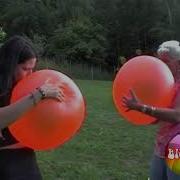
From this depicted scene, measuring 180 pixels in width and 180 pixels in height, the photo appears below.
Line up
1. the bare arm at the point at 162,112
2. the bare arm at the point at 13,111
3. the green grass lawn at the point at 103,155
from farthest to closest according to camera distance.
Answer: the green grass lawn at the point at 103,155 → the bare arm at the point at 162,112 → the bare arm at the point at 13,111

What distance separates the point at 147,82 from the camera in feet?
11.0

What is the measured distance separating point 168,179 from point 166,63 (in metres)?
0.77

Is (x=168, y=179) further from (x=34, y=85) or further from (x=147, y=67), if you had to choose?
(x=34, y=85)

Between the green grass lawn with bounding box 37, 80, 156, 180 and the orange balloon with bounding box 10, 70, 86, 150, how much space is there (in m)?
2.79

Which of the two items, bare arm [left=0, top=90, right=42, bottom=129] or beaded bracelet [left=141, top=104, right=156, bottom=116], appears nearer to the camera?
bare arm [left=0, top=90, right=42, bottom=129]

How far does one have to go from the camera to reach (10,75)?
2.72 metres

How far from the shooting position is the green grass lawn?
5.67m

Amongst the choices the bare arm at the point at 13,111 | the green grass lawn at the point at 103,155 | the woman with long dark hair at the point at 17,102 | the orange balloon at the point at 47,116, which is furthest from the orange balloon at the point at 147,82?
the green grass lawn at the point at 103,155

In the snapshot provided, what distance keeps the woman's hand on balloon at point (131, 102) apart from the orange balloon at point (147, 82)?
3cm

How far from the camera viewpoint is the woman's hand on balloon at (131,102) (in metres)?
3.35

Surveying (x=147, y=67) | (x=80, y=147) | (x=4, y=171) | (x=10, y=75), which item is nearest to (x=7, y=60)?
(x=10, y=75)

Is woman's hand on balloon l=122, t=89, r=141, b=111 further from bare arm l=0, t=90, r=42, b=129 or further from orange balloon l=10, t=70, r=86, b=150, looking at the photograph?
bare arm l=0, t=90, r=42, b=129

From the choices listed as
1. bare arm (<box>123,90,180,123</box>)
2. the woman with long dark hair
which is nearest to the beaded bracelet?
bare arm (<box>123,90,180,123</box>)

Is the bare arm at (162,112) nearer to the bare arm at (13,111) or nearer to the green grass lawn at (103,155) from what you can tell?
the bare arm at (13,111)
